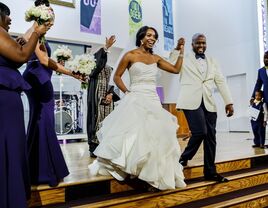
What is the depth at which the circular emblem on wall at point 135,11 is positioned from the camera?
8.40m

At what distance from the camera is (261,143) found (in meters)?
4.90

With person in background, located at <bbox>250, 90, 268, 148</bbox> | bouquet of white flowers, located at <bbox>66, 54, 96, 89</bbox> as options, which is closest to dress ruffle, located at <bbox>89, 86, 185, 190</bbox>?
bouquet of white flowers, located at <bbox>66, 54, 96, 89</bbox>

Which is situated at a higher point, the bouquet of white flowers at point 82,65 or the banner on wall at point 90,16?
the banner on wall at point 90,16

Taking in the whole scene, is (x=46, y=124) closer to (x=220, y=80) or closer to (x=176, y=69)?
(x=176, y=69)

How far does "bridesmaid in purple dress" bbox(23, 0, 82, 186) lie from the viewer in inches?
91.0

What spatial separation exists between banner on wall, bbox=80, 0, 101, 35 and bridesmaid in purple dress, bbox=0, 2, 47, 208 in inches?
234

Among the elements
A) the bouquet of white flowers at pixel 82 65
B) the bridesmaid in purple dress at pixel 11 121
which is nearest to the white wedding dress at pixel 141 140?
the bouquet of white flowers at pixel 82 65

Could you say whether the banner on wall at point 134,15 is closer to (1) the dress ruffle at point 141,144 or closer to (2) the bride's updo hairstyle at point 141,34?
(2) the bride's updo hairstyle at point 141,34

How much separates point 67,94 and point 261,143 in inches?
197

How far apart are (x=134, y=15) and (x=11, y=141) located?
Result: 7.26 m

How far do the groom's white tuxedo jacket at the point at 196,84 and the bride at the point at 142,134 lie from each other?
1.11 ft

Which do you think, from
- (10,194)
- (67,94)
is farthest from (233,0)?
(10,194)

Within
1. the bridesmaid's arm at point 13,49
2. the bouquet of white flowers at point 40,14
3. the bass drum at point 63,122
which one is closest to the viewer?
the bridesmaid's arm at point 13,49

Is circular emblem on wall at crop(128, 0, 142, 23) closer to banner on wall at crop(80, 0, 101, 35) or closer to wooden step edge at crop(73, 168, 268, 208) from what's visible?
banner on wall at crop(80, 0, 101, 35)
